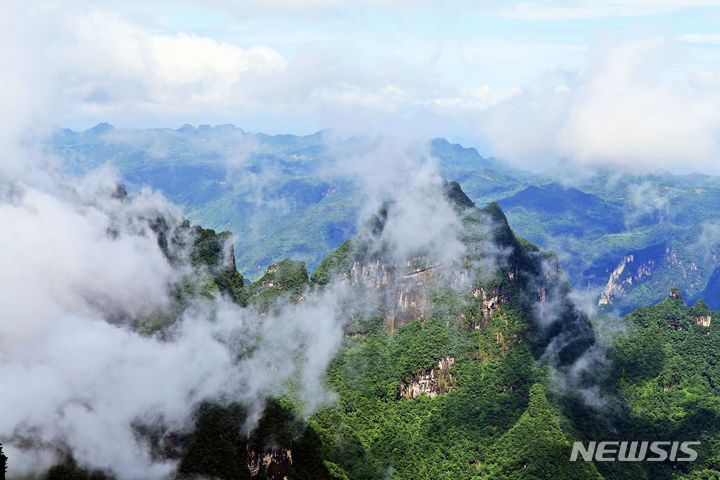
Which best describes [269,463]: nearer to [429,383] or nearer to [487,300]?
[429,383]

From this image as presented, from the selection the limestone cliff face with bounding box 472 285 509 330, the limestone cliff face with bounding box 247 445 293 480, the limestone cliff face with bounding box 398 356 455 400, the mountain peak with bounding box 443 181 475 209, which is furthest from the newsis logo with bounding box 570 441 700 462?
the mountain peak with bounding box 443 181 475 209

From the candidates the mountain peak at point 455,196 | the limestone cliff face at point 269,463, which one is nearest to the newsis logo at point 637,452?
the limestone cliff face at point 269,463

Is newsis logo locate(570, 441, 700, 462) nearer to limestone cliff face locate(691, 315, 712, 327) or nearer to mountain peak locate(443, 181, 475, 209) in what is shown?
limestone cliff face locate(691, 315, 712, 327)

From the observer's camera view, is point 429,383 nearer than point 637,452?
No

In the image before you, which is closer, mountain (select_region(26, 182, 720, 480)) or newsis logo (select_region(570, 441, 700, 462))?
newsis logo (select_region(570, 441, 700, 462))

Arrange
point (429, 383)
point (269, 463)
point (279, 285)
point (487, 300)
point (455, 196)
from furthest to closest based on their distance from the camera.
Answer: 1. point (455, 196)
2. point (279, 285)
3. point (487, 300)
4. point (429, 383)
5. point (269, 463)

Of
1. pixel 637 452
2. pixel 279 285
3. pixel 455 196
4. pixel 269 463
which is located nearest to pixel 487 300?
pixel 455 196
